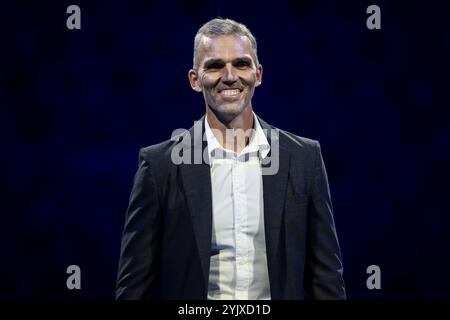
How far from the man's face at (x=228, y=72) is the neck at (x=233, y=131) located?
33mm

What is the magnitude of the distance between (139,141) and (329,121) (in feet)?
2.78

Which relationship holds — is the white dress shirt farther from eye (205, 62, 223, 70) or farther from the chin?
eye (205, 62, 223, 70)

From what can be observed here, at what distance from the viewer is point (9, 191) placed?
9.05 feet

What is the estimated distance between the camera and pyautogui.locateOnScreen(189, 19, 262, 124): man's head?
1707 mm

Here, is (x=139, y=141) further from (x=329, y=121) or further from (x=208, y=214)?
(x=208, y=214)

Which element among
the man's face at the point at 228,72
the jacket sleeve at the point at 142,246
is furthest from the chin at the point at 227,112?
the jacket sleeve at the point at 142,246

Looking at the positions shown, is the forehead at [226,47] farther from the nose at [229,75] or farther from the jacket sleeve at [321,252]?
the jacket sleeve at [321,252]

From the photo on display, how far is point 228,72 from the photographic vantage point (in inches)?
66.9

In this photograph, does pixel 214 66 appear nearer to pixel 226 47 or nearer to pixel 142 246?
pixel 226 47

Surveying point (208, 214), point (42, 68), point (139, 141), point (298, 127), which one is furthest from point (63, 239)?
point (208, 214)

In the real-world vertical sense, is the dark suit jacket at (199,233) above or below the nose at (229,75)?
below

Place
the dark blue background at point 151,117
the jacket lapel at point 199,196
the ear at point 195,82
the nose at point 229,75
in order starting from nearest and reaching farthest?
the jacket lapel at point 199,196
the nose at point 229,75
the ear at point 195,82
the dark blue background at point 151,117

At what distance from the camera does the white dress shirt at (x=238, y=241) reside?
5.35 ft

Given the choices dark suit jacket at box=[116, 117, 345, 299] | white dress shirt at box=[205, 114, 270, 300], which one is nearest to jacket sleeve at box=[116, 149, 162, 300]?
dark suit jacket at box=[116, 117, 345, 299]
